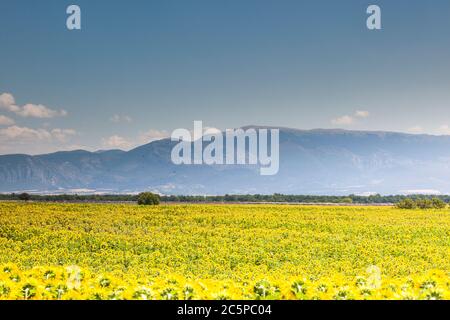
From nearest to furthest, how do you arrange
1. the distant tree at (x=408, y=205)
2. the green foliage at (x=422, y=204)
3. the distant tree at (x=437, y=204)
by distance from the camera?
1. the distant tree at (x=437, y=204)
2. the green foliage at (x=422, y=204)
3. the distant tree at (x=408, y=205)

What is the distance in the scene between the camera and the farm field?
28.4ft

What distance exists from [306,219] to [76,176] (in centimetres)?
1433

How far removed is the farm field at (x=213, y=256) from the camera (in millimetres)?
8656

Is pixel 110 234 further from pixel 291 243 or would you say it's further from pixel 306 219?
pixel 306 219

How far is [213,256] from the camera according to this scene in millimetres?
18406

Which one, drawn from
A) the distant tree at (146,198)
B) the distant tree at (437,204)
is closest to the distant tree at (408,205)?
the distant tree at (437,204)

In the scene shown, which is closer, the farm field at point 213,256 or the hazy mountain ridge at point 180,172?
the farm field at point 213,256

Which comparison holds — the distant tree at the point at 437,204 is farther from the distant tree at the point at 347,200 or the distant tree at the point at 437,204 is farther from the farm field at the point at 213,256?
the distant tree at the point at 347,200

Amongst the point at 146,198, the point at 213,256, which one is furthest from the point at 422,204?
the point at 213,256

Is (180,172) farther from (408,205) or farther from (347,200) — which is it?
(347,200)

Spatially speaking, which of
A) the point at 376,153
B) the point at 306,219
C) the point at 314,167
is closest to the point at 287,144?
the point at 314,167

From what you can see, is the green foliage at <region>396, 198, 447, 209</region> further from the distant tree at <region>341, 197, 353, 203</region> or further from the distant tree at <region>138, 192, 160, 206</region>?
the distant tree at <region>138, 192, 160, 206</region>

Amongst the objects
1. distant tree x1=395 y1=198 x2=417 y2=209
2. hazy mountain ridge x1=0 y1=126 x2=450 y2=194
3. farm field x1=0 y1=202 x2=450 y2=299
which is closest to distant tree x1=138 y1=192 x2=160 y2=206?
hazy mountain ridge x1=0 y1=126 x2=450 y2=194
